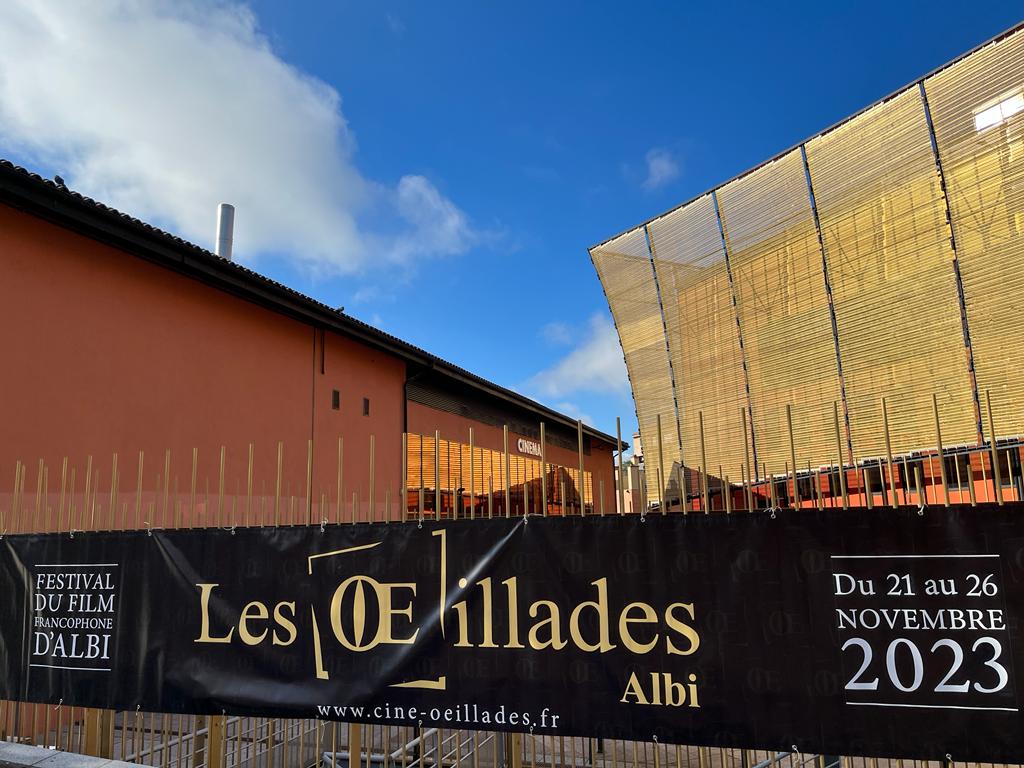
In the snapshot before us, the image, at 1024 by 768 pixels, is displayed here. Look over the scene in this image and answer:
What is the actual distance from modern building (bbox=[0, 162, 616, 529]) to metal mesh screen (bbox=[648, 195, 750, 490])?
30.9 ft

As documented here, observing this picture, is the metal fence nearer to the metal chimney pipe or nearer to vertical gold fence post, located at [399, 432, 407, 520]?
vertical gold fence post, located at [399, 432, 407, 520]

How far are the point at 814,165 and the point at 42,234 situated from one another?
17.3 meters

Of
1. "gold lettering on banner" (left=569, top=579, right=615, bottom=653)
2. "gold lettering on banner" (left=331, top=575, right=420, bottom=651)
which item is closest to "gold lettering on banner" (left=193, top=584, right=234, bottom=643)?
"gold lettering on banner" (left=331, top=575, right=420, bottom=651)

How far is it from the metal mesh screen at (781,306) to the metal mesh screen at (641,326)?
299cm

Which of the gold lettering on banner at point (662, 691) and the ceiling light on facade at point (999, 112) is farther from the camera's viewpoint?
the ceiling light on facade at point (999, 112)

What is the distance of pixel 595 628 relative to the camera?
3.73 meters

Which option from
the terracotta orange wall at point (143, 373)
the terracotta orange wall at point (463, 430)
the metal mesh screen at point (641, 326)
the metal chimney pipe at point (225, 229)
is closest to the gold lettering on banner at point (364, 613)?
the terracotta orange wall at point (143, 373)

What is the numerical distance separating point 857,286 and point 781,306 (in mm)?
2131

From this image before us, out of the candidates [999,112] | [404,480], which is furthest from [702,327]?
[404,480]

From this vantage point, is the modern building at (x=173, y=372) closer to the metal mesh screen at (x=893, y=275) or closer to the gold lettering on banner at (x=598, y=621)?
the gold lettering on banner at (x=598, y=621)

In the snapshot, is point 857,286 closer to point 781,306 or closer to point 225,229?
point 781,306

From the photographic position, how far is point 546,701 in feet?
12.4

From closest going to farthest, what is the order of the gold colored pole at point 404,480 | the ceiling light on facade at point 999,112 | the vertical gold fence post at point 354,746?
1. the gold colored pole at point 404,480
2. the vertical gold fence post at point 354,746
3. the ceiling light on facade at point 999,112

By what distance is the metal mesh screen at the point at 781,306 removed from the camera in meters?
18.5
